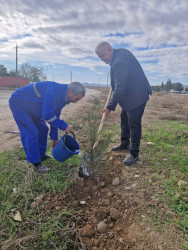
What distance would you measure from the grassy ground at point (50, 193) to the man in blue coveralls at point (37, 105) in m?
0.33

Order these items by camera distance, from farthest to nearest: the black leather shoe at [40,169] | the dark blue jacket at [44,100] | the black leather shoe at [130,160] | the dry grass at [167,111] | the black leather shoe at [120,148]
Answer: the dry grass at [167,111], the black leather shoe at [120,148], the black leather shoe at [130,160], the black leather shoe at [40,169], the dark blue jacket at [44,100]

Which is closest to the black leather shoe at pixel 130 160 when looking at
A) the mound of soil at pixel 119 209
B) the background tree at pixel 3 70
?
the mound of soil at pixel 119 209

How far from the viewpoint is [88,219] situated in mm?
1898

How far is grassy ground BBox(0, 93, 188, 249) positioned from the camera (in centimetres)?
163

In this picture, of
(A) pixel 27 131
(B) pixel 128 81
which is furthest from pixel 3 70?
(B) pixel 128 81

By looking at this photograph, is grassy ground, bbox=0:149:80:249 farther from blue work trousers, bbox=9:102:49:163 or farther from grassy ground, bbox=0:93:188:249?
blue work trousers, bbox=9:102:49:163

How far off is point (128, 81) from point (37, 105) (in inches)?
57.8

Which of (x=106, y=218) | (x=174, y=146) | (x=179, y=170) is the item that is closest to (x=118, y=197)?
(x=106, y=218)

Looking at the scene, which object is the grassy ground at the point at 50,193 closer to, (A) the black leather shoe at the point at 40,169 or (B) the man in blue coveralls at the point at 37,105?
(A) the black leather shoe at the point at 40,169

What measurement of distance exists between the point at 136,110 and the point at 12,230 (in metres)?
2.25

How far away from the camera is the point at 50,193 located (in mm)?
2268

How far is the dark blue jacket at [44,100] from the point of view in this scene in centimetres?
246

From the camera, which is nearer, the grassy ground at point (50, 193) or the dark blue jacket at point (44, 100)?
the grassy ground at point (50, 193)

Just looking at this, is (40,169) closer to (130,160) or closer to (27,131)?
(27,131)
